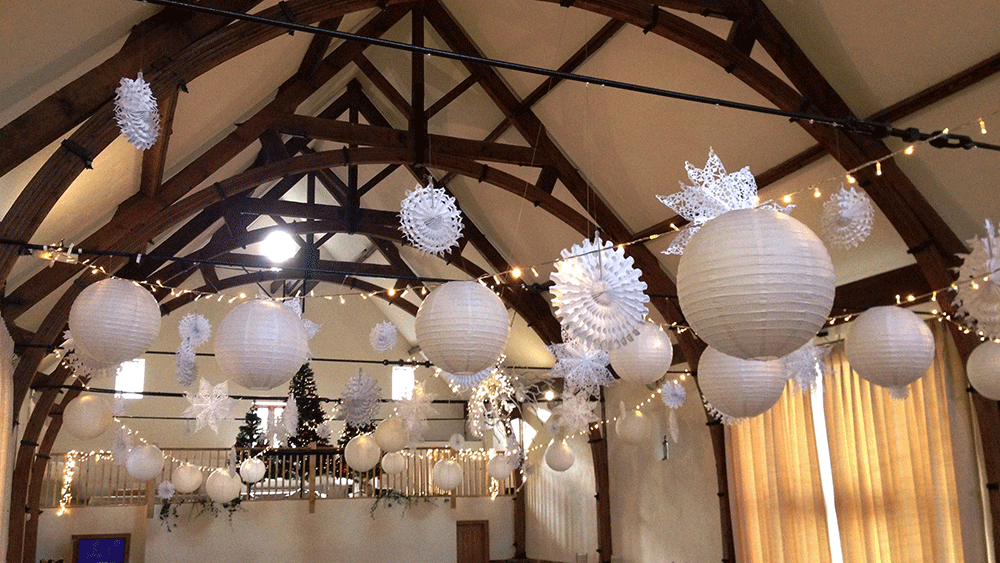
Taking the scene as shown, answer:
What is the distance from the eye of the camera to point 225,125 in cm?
875

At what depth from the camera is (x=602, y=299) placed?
4203 mm

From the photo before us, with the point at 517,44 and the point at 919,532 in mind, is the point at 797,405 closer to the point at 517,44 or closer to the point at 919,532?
the point at 919,532

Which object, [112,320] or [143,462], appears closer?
[112,320]

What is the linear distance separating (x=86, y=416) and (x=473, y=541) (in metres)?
9.10

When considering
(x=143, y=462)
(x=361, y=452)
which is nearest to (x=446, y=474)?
(x=361, y=452)

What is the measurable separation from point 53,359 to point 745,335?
42.3ft

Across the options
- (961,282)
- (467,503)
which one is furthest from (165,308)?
(961,282)

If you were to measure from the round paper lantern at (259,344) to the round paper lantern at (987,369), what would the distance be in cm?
491

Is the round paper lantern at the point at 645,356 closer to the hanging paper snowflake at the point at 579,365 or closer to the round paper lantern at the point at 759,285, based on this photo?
the hanging paper snowflake at the point at 579,365

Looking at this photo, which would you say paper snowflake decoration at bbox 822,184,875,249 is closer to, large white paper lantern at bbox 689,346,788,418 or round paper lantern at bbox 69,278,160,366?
large white paper lantern at bbox 689,346,788,418

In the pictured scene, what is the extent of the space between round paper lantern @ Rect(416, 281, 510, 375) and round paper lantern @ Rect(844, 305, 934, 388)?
7.71 feet

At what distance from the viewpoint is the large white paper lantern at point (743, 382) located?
17.1 ft

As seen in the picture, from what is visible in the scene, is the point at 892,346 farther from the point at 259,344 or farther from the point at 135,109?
the point at 135,109

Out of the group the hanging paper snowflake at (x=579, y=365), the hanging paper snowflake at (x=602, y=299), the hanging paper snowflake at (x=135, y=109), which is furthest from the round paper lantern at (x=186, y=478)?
the hanging paper snowflake at (x=602, y=299)
